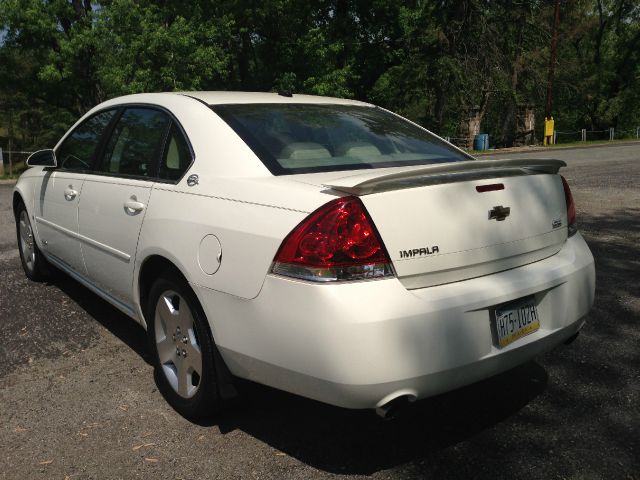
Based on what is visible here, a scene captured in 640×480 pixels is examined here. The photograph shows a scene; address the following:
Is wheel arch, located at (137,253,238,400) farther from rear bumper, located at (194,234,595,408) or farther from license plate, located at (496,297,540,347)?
license plate, located at (496,297,540,347)

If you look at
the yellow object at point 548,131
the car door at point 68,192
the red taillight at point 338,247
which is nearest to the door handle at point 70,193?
the car door at point 68,192

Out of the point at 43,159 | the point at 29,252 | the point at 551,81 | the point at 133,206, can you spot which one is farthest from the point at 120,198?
the point at 551,81

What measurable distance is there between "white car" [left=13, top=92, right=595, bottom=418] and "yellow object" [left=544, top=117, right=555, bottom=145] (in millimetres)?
31424

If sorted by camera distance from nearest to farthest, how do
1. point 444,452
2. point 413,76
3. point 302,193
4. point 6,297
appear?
1. point 302,193
2. point 444,452
3. point 6,297
4. point 413,76

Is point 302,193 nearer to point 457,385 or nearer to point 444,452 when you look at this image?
point 457,385

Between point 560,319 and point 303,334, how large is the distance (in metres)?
1.23

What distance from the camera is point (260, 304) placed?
246 centimetres

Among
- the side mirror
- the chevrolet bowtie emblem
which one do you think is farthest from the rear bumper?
the side mirror

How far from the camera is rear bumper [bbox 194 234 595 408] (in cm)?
227

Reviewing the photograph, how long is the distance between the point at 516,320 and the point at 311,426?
3.60 feet

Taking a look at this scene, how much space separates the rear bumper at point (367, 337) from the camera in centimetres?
227

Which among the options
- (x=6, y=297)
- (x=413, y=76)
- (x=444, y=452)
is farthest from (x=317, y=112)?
(x=413, y=76)

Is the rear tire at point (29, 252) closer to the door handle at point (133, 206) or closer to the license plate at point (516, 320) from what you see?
the door handle at point (133, 206)

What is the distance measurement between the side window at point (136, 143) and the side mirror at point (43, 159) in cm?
89
